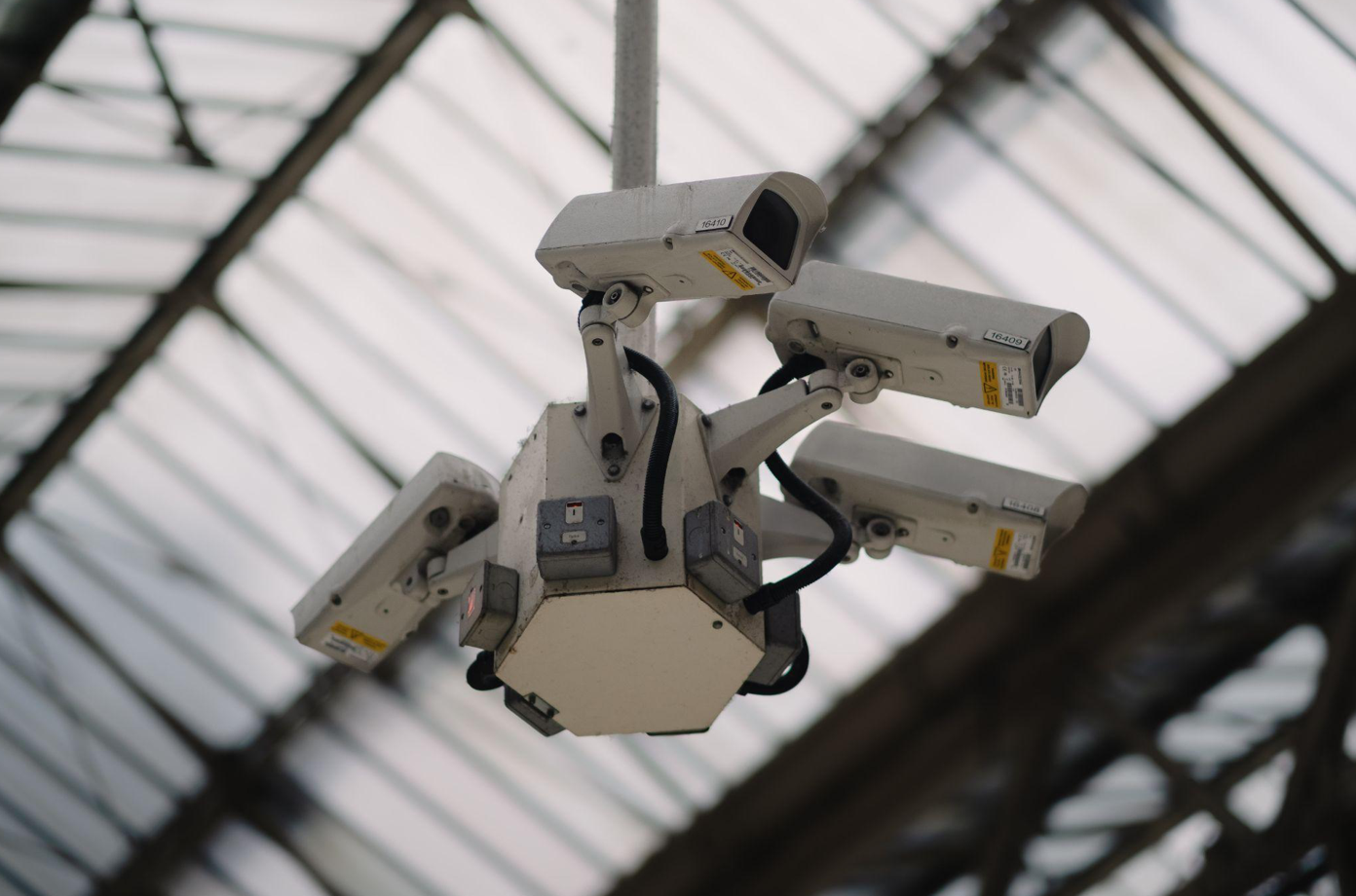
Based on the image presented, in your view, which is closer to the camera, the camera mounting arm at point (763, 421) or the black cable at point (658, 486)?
the black cable at point (658, 486)

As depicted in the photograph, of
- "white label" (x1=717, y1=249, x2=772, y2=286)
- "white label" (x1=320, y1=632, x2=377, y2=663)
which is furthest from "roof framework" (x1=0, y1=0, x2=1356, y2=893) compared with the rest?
"white label" (x1=717, y1=249, x2=772, y2=286)

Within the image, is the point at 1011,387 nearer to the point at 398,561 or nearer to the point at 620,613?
the point at 620,613

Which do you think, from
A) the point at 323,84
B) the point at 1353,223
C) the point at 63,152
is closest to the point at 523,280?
the point at 323,84

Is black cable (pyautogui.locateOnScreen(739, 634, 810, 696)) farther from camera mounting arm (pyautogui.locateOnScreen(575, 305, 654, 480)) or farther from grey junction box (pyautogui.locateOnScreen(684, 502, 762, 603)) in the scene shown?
camera mounting arm (pyautogui.locateOnScreen(575, 305, 654, 480))

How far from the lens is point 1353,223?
9.98m

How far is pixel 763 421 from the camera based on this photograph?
187 inches

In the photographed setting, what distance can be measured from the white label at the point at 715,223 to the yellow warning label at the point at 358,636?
5.85 feet

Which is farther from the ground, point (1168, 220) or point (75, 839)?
point (1168, 220)

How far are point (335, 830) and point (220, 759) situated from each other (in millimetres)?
986

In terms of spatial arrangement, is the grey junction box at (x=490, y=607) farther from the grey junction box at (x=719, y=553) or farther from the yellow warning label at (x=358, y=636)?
the yellow warning label at (x=358, y=636)

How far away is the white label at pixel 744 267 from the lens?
4293mm

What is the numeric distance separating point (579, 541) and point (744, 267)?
772 millimetres

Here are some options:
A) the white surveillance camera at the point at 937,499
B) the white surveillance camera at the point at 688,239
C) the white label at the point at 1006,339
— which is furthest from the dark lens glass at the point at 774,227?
the white surveillance camera at the point at 937,499

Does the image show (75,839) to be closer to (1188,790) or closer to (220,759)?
(220,759)
